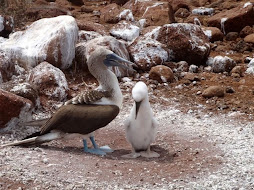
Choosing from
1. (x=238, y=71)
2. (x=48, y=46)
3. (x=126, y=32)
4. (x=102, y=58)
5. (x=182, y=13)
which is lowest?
(x=182, y=13)

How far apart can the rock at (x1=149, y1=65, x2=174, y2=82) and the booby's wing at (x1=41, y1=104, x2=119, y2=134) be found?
3.36 metres

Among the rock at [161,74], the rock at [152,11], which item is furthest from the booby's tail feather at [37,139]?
the rock at [152,11]

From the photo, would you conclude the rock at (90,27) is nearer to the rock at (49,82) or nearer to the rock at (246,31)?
the rock at (49,82)

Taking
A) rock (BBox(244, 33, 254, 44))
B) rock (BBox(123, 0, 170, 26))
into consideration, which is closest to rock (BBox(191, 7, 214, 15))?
rock (BBox(123, 0, 170, 26))

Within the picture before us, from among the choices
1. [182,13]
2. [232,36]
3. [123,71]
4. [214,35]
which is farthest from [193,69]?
[182,13]

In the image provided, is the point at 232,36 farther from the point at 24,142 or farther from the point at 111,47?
the point at 24,142

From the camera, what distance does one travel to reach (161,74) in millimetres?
8992

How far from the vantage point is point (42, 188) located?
455 cm

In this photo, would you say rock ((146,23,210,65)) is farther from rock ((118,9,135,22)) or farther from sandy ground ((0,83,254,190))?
rock ((118,9,135,22))

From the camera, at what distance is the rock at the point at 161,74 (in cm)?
898

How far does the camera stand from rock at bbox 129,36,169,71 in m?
9.59

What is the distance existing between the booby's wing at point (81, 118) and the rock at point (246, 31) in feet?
27.0

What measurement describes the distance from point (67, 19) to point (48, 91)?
6.15 ft

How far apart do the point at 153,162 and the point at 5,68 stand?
3.88m
